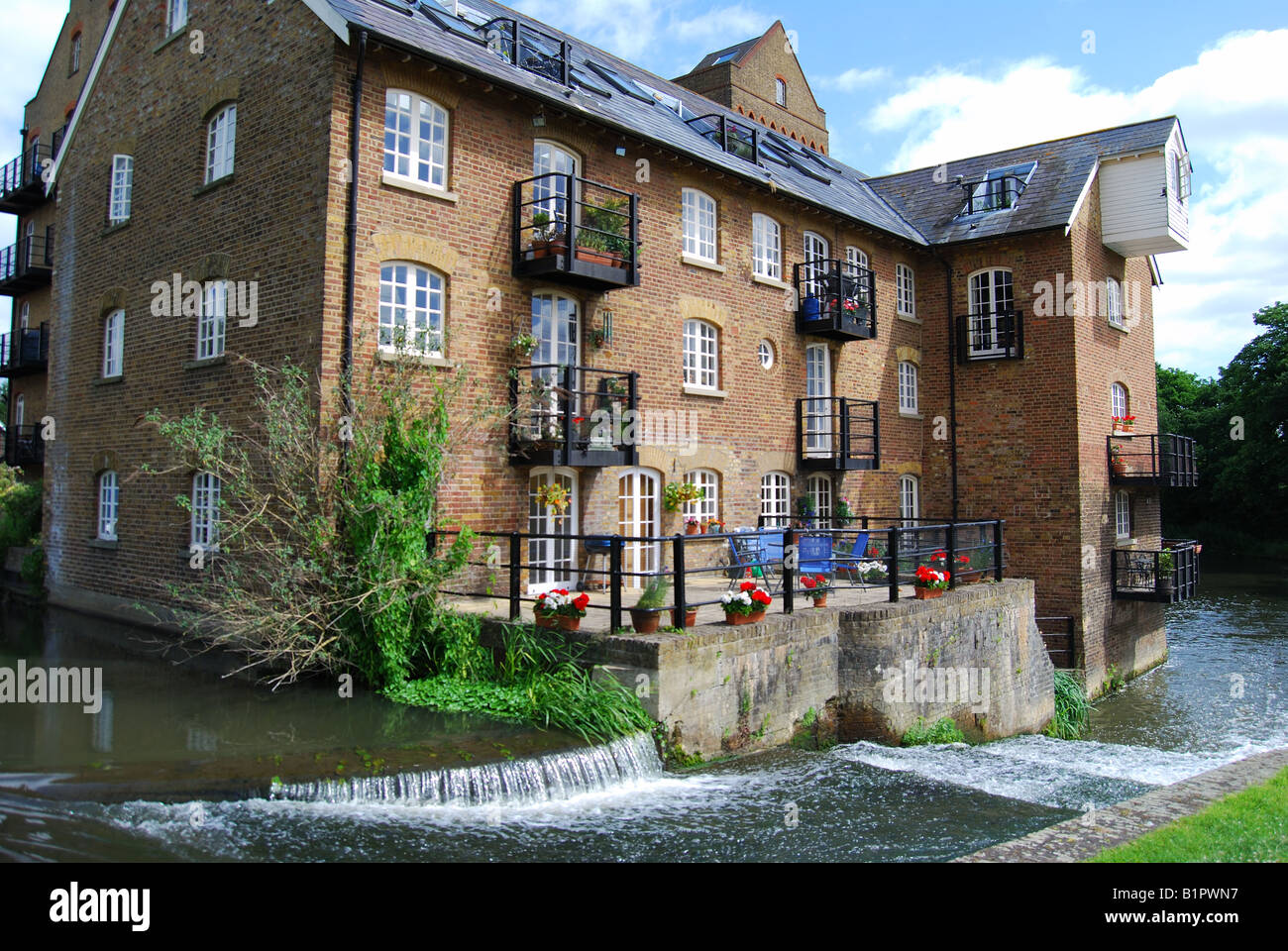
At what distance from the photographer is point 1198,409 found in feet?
148

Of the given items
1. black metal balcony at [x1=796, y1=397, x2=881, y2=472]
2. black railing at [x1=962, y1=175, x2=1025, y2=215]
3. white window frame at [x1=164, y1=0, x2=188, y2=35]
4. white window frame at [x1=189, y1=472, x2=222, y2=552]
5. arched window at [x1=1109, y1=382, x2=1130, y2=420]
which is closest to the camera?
white window frame at [x1=189, y1=472, x2=222, y2=552]

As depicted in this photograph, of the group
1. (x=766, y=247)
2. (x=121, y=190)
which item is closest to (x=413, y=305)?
(x=121, y=190)

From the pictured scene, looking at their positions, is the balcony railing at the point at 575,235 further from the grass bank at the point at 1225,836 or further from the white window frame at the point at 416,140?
the grass bank at the point at 1225,836

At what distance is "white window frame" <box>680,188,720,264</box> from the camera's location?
15010 millimetres

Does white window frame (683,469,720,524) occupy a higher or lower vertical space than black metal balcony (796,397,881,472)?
lower

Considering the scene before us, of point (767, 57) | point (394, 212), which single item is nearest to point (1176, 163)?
point (767, 57)

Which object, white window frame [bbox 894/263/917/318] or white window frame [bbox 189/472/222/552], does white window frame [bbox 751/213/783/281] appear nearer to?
white window frame [bbox 894/263/917/318]

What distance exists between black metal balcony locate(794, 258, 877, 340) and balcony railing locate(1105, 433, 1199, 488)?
20.1 feet

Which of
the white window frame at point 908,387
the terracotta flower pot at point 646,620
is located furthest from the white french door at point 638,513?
the white window frame at point 908,387

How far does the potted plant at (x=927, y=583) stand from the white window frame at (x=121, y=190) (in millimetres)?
12929

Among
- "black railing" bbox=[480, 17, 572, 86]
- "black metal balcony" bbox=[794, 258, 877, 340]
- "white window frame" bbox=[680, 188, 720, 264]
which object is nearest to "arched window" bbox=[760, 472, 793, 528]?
"black metal balcony" bbox=[794, 258, 877, 340]

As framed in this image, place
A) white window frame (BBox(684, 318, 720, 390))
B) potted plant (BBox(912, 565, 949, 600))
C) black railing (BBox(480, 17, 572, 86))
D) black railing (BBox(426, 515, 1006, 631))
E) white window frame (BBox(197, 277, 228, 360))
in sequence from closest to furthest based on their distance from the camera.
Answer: black railing (BBox(426, 515, 1006, 631)), potted plant (BBox(912, 565, 949, 600)), white window frame (BBox(197, 277, 228, 360)), black railing (BBox(480, 17, 572, 86)), white window frame (BBox(684, 318, 720, 390))
